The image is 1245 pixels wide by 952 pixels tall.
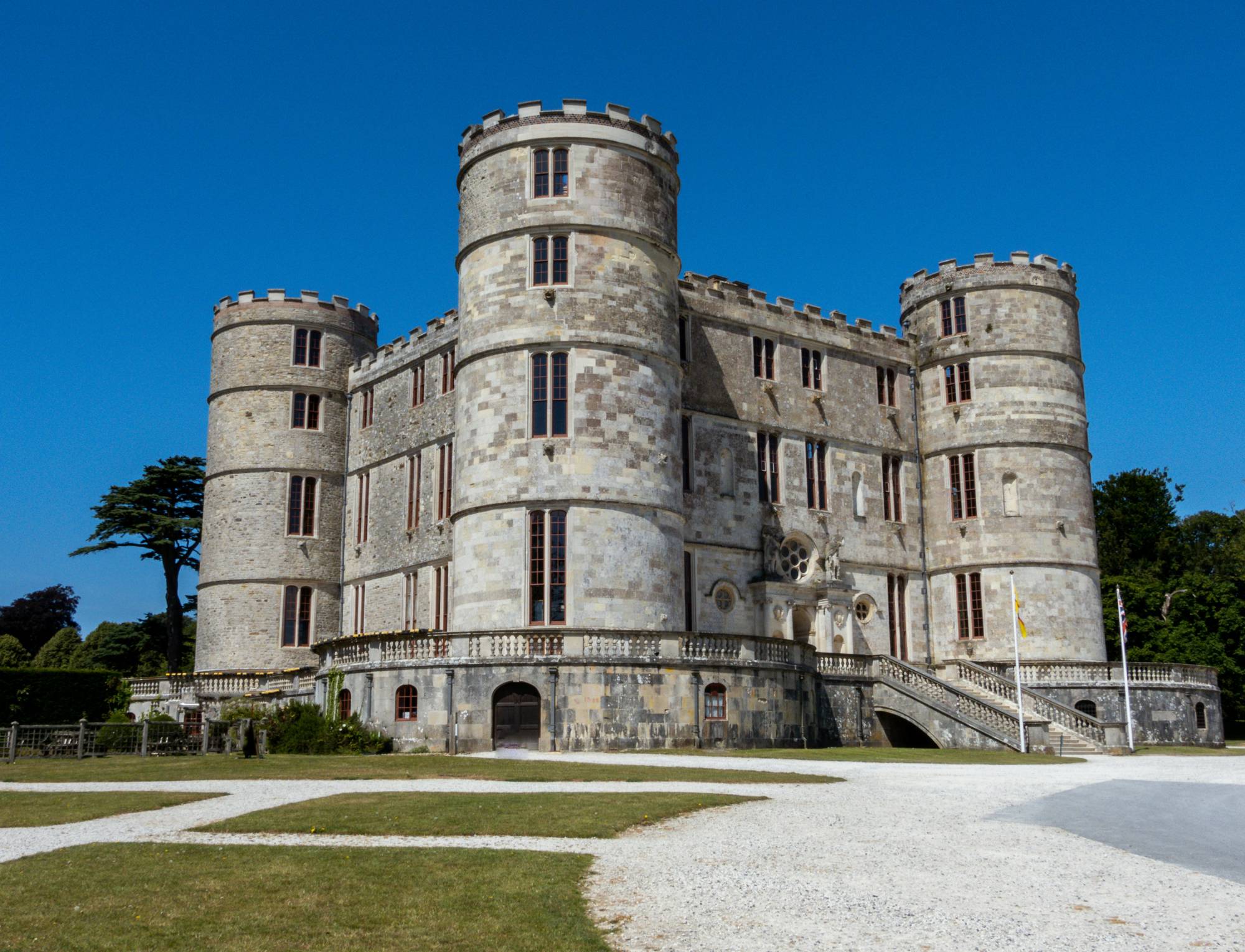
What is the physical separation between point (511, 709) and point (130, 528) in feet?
110

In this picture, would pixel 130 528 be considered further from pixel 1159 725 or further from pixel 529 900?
pixel 529 900

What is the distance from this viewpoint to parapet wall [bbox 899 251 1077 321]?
153 ft

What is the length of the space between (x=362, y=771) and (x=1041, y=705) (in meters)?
21.2

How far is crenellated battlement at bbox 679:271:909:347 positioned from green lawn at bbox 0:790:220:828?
1066 inches

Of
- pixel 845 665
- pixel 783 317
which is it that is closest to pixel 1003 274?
pixel 783 317

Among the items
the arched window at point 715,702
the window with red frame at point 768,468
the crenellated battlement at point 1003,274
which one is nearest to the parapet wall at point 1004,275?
the crenellated battlement at point 1003,274

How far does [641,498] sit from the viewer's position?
35125 mm

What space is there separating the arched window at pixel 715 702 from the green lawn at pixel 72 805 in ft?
50.6

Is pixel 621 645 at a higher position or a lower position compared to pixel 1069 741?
higher

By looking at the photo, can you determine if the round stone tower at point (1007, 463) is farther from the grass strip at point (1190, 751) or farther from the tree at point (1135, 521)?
the tree at point (1135, 521)

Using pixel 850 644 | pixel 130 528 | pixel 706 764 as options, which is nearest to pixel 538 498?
pixel 706 764

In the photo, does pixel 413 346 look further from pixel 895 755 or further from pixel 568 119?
pixel 895 755

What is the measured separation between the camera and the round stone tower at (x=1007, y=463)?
4431 cm

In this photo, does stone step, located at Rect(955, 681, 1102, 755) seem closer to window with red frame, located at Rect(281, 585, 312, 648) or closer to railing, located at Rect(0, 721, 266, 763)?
railing, located at Rect(0, 721, 266, 763)
